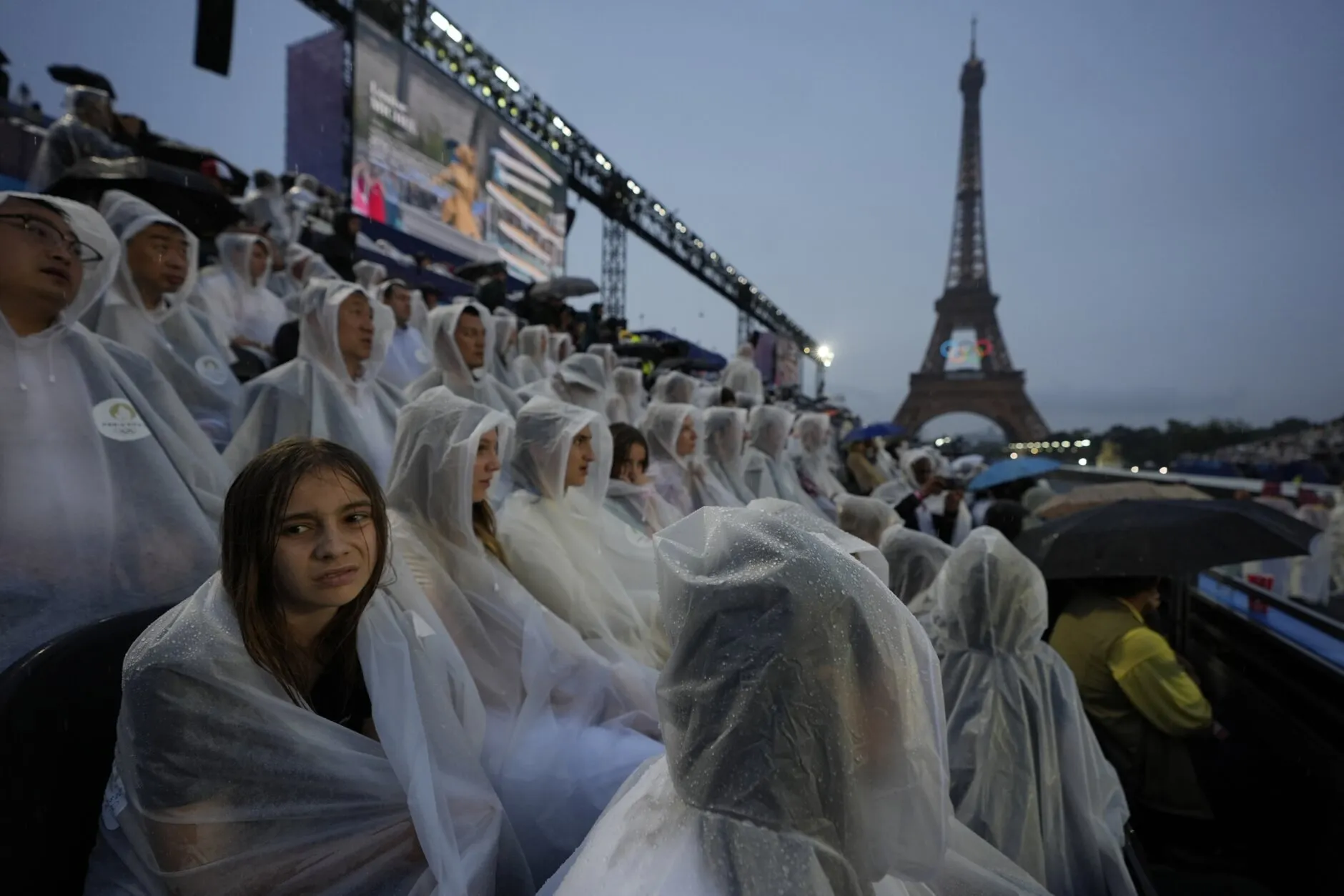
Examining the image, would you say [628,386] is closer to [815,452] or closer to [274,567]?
[815,452]

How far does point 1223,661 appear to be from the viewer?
3818 mm

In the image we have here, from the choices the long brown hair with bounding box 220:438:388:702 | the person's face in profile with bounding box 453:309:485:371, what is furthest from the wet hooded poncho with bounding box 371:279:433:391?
the long brown hair with bounding box 220:438:388:702

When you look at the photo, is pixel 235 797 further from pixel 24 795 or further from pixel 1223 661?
pixel 1223 661

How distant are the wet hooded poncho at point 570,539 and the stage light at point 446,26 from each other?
589 inches

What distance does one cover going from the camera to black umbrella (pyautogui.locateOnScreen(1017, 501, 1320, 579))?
2.61 m

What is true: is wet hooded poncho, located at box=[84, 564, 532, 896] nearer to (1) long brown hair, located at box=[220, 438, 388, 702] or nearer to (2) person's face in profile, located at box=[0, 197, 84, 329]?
(1) long brown hair, located at box=[220, 438, 388, 702]

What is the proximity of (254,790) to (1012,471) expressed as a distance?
5567mm

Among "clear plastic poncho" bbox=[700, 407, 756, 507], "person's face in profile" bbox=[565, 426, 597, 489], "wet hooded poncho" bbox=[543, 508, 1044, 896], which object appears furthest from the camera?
"clear plastic poncho" bbox=[700, 407, 756, 507]

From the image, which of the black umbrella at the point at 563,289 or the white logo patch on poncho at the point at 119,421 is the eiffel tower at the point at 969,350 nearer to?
the black umbrella at the point at 563,289

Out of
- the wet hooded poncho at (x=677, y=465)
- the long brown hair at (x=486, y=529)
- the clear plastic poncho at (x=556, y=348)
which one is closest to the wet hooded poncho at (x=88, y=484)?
the long brown hair at (x=486, y=529)

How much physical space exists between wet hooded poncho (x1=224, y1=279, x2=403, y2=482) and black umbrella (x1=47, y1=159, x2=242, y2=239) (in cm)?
172

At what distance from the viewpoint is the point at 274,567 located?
52.2 inches

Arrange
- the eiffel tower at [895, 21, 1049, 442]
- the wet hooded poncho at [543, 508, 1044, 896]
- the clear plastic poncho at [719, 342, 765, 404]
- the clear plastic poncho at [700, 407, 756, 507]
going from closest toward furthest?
the wet hooded poncho at [543, 508, 1044, 896], the clear plastic poncho at [700, 407, 756, 507], the clear plastic poncho at [719, 342, 765, 404], the eiffel tower at [895, 21, 1049, 442]

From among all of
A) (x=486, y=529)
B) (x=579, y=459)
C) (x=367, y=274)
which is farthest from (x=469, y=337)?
(x=367, y=274)
